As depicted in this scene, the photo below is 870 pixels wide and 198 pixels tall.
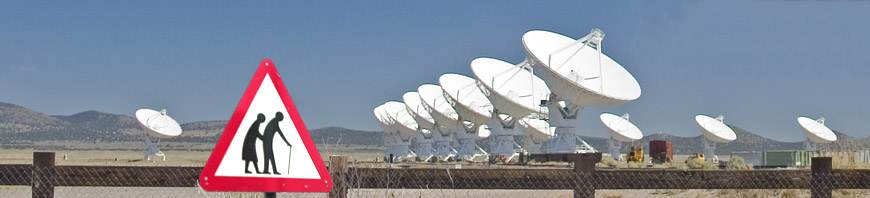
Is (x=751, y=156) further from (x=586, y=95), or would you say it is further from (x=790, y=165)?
(x=586, y=95)

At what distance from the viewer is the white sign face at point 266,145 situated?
4.43 meters

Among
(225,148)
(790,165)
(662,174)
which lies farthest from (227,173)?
(790,165)

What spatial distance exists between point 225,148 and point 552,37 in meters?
44.8

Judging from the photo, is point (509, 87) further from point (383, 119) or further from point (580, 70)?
point (383, 119)

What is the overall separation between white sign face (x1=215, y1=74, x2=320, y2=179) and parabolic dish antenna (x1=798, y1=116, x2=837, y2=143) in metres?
70.0

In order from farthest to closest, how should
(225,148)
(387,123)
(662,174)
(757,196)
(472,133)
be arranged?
(387,123)
(472,133)
(757,196)
(662,174)
(225,148)

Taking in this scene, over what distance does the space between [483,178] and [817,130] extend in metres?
68.3

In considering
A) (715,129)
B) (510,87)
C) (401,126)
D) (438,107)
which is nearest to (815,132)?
(715,129)

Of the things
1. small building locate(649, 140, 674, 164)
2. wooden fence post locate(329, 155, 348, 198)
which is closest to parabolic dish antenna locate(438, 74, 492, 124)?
small building locate(649, 140, 674, 164)

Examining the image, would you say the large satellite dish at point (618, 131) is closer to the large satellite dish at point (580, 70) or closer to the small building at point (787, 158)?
the small building at point (787, 158)

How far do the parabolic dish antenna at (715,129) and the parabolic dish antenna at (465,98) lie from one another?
47.5ft

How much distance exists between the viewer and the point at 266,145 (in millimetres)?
4477

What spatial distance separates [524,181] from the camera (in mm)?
8031

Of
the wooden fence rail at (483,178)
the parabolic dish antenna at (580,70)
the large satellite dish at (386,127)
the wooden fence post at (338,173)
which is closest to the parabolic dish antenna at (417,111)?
the large satellite dish at (386,127)
